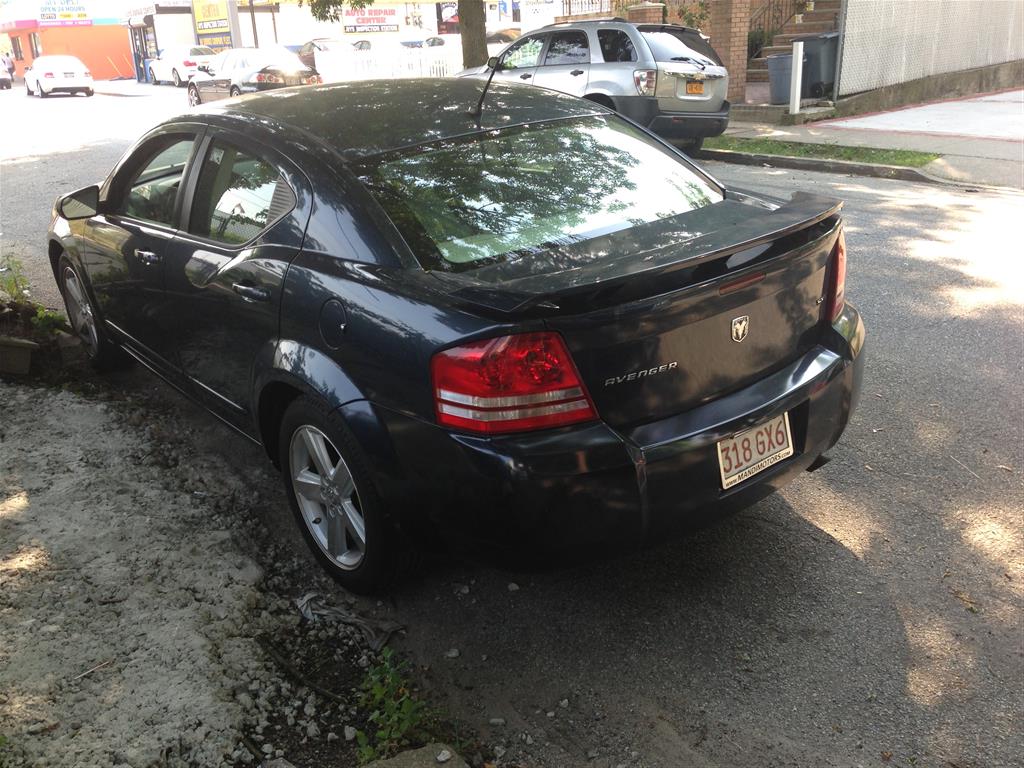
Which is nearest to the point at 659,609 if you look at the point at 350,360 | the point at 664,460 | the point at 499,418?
the point at 664,460

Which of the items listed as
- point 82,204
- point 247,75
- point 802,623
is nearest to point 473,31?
point 247,75

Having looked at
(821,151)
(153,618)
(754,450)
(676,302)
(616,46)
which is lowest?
(153,618)

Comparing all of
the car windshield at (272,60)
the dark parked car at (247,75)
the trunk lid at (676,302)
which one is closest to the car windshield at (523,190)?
the trunk lid at (676,302)

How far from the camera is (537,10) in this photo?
4284 centimetres

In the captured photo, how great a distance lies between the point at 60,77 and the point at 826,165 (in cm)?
3255

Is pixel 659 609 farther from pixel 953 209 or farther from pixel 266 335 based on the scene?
pixel 953 209

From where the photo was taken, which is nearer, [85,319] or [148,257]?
[148,257]

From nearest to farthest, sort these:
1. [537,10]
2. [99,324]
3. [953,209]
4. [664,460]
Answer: [664,460], [99,324], [953,209], [537,10]

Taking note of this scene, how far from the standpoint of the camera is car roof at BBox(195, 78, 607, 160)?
3582 millimetres

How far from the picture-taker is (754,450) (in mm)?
3066

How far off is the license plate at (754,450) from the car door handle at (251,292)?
172 centimetres

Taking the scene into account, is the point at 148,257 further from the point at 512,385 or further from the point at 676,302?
the point at 676,302

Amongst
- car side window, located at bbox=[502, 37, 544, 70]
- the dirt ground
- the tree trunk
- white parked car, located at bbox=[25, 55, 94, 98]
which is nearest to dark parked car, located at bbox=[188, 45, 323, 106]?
the tree trunk

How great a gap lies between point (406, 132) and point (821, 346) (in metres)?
1.74
